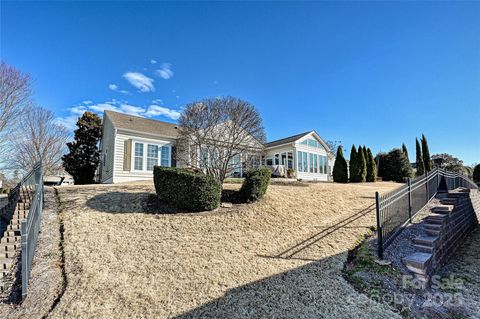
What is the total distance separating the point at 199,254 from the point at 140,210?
3.03 metres

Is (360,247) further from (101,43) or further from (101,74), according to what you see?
(101,74)

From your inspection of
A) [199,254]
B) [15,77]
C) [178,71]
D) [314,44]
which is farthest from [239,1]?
[15,77]

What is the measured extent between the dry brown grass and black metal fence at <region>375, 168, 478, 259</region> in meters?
0.89

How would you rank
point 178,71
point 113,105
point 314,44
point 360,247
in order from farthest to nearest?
point 113,105 → point 178,71 → point 314,44 → point 360,247

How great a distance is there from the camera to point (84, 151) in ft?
56.7

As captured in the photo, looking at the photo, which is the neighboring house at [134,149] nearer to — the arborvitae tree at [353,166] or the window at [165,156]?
the window at [165,156]

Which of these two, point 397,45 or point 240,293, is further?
point 397,45

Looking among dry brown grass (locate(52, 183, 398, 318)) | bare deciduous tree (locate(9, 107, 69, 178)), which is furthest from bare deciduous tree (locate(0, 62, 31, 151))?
dry brown grass (locate(52, 183, 398, 318))

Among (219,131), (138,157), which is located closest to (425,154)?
(219,131)

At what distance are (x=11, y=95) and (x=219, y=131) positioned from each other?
15.4 m

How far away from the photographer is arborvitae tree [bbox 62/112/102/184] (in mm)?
16625

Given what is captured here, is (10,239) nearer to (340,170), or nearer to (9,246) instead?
(9,246)

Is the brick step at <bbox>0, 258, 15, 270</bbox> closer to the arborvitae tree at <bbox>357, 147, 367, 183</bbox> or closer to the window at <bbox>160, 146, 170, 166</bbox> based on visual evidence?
the window at <bbox>160, 146, 170, 166</bbox>

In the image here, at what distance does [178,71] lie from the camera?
13023 mm
